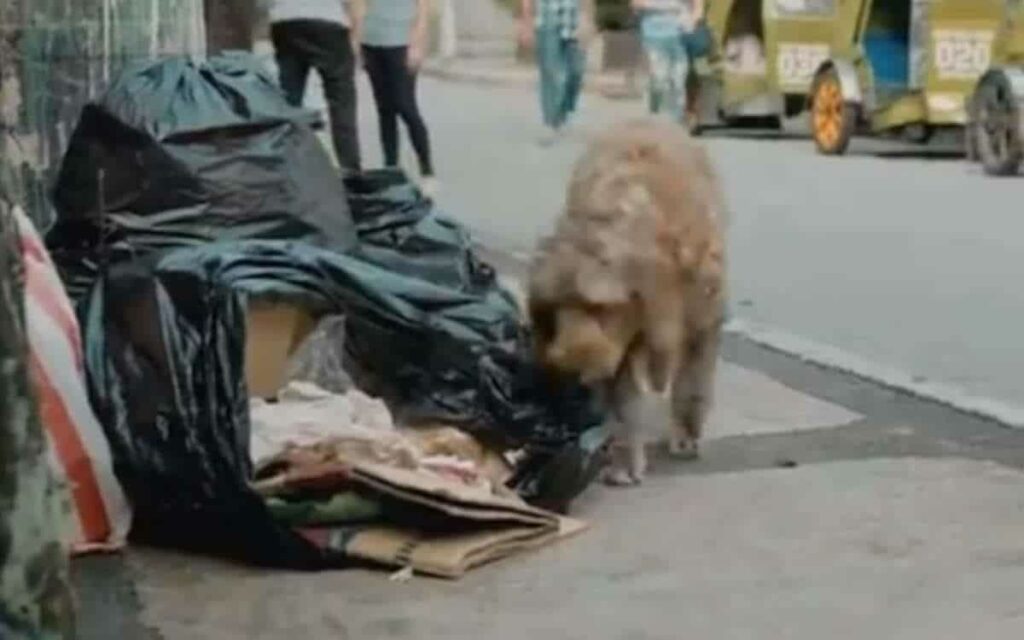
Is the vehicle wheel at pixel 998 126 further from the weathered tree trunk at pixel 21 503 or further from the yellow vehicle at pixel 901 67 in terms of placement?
the weathered tree trunk at pixel 21 503

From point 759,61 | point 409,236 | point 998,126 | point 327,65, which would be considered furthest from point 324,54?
point 759,61

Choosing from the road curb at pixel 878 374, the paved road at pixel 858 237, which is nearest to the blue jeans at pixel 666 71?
the paved road at pixel 858 237

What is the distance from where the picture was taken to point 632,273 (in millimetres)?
6664

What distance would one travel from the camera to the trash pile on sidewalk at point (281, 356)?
237 inches

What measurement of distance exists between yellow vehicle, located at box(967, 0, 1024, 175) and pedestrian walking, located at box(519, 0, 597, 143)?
13.7ft

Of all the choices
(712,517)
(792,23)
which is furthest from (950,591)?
→ (792,23)

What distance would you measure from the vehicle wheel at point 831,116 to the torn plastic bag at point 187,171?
1418 cm

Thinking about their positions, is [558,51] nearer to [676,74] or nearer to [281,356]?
[676,74]

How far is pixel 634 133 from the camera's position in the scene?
7012 millimetres

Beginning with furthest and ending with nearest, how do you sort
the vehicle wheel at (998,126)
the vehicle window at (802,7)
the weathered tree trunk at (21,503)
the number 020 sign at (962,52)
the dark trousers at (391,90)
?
the vehicle window at (802,7) < the number 020 sign at (962,52) < the vehicle wheel at (998,126) < the dark trousers at (391,90) < the weathered tree trunk at (21,503)

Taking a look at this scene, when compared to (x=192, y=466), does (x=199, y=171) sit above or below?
above

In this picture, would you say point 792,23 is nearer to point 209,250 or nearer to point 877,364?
point 877,364

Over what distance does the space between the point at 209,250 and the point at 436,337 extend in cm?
61

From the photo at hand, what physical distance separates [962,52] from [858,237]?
582 cm
